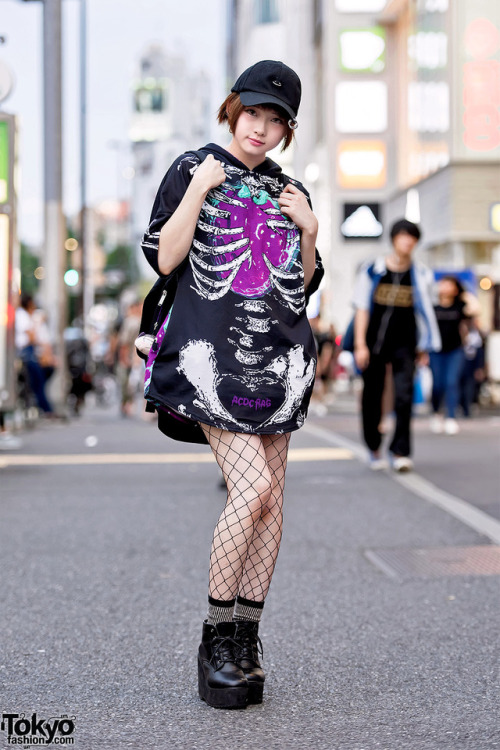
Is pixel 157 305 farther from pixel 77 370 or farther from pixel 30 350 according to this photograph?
pixel 77 370

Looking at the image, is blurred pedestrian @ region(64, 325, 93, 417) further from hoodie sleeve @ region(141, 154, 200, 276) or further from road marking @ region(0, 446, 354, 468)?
hoodie sleeve @ region(141, 154, 200, 276)

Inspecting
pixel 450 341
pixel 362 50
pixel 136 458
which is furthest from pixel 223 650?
pixel 362 50

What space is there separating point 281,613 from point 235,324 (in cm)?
168

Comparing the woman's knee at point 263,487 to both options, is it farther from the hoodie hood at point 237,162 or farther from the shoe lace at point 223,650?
the hoodie hood at point 237,162

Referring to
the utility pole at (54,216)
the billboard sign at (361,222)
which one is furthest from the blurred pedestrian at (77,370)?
the billboard sign at (361,222)

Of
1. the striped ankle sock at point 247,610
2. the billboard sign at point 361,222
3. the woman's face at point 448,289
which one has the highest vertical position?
the billboard sign at point 361,222

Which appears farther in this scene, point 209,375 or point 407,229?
point 407,229

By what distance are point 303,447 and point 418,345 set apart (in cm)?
299

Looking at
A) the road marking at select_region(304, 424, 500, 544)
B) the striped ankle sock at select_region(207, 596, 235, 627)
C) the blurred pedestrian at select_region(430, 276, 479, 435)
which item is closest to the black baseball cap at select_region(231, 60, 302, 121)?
the striped ankle sock at select_region(207, 596, 235, 627)

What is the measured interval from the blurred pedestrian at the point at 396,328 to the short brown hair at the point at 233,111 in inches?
238

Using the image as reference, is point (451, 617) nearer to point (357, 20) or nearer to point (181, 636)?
point (181, 636)

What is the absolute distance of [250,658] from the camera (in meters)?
3.55

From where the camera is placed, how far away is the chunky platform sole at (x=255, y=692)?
3.51 meters

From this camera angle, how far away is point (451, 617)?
15.7 feet
